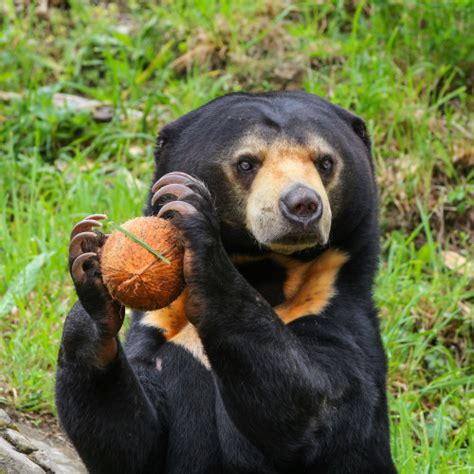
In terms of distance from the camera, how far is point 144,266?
11.2 feet

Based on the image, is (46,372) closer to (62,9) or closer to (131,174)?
(131,174)

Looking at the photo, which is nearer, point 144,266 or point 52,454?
point 144,266

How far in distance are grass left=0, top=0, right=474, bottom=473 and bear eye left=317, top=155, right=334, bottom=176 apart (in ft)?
5.27

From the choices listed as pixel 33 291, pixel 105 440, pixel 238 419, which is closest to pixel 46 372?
pixel 33 291

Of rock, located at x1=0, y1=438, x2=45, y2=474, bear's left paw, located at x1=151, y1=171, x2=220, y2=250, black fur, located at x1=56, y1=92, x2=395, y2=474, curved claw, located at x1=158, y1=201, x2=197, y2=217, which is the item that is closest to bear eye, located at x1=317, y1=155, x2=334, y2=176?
black fur, located at x1=56, y1=92, x2=395, y2=474

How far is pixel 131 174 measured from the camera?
24.5 ft

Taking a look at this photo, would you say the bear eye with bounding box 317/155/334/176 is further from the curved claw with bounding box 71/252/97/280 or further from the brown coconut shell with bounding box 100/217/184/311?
the curved claw with bounding box 71/252/97/280

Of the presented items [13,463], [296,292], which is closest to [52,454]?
[13,463]

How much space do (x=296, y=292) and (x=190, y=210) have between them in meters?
0.86

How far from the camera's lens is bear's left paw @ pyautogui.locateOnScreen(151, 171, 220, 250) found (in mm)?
3488

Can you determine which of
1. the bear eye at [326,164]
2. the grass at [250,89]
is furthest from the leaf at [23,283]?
the bear eye at [326,164]

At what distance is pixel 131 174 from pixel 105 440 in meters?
3.70

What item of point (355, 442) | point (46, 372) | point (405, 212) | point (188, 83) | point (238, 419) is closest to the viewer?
point (238, 419)

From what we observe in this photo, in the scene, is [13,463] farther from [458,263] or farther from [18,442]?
[458,263]
